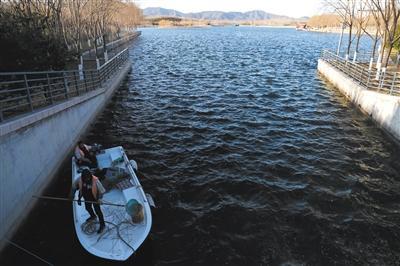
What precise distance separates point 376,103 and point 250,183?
10.9 m

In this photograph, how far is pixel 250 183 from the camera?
12320 millimetres

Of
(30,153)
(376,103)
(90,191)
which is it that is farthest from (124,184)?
(376,103)

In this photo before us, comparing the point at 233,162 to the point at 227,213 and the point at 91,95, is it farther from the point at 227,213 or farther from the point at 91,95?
the point at 91,95

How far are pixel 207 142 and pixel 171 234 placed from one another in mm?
7262

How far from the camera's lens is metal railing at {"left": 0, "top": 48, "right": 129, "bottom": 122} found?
36.0 ft

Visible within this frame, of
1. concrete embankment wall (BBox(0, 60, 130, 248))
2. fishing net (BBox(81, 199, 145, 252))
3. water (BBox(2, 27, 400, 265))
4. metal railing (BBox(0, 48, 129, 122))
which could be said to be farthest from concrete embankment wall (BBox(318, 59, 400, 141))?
metal railing (BBox(0, 48, 129, 122))

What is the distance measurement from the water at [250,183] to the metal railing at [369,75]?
76.4 inches

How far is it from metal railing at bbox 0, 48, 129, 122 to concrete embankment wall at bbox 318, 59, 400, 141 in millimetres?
16227

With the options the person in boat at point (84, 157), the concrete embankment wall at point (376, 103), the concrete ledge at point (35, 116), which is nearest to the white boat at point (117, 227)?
the person in boat at point (84, 157)

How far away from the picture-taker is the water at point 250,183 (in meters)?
8.87

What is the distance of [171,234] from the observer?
9508 mm

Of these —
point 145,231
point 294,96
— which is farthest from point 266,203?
point 294,96

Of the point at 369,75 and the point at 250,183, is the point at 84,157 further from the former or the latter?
the point at 369,75

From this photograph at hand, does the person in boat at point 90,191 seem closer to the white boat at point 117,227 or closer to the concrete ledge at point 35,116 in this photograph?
the white boat at point 117,227
